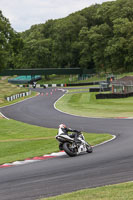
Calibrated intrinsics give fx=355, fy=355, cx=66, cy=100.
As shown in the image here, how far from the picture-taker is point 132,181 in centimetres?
1147

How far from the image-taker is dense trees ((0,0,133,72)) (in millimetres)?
106812

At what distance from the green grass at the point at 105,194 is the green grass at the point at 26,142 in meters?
6.63

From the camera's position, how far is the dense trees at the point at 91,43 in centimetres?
10681

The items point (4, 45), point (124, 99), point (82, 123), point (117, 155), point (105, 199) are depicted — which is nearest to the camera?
point (105, 199)

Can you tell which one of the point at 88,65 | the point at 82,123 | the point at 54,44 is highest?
the point at 54,44

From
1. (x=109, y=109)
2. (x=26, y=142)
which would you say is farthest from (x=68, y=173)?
(x=109, y=109)

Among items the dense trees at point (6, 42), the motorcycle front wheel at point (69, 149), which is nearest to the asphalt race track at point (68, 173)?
the motorcycle front wheel at point (69, 149)

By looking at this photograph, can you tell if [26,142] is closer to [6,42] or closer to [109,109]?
[109,109]

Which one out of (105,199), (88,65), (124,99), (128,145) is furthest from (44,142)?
(88,65)

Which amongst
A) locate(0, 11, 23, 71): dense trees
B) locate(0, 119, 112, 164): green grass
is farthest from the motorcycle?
locate(0, 11, 23, 71): dense trees

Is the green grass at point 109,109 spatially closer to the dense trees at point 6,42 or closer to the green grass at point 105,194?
the green grass at point 105,194

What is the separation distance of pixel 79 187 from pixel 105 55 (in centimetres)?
9902

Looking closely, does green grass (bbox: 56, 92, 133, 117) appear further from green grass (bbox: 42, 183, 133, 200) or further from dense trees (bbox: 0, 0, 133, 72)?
dense trees (bbox: 0, 0, 133, 72)

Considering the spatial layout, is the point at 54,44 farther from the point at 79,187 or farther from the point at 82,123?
the point at 79,187
